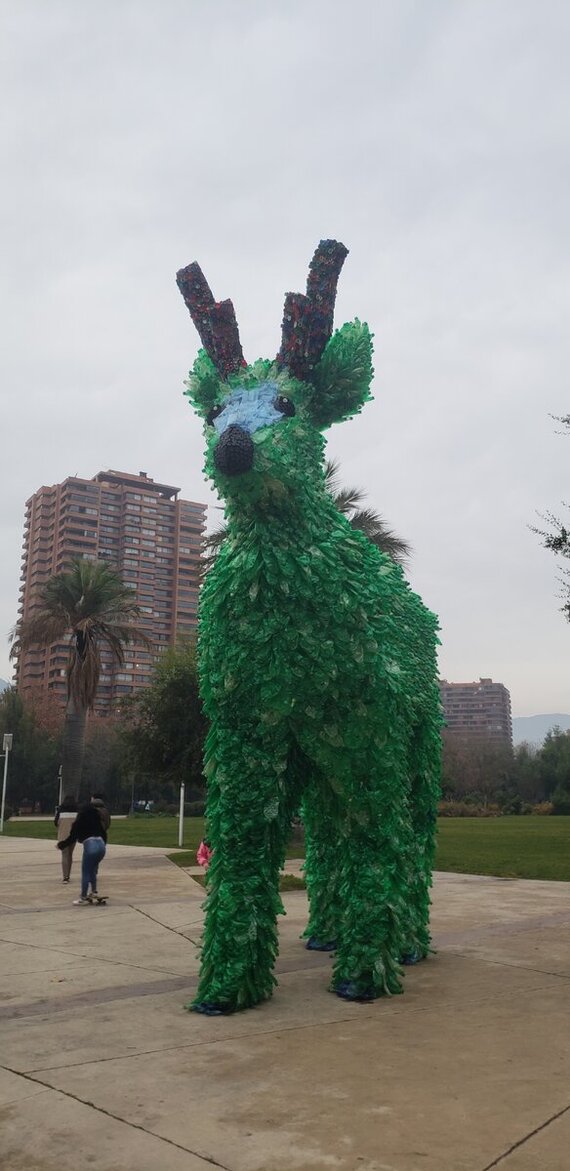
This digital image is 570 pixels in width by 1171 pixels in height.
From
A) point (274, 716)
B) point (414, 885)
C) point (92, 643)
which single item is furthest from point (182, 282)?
point (92, 643)

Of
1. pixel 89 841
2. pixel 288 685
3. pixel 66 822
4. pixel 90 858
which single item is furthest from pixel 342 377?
pixel 66 822

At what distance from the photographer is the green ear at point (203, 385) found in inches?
203

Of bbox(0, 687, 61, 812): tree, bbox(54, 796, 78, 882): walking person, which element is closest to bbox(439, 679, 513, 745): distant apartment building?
bbox(0, 687, 61, 812): tree

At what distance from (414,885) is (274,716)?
6.10ft

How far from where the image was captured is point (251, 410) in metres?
4.68

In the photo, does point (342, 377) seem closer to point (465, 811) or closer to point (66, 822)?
point (66, 822)

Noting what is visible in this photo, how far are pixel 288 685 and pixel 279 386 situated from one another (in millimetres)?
1605

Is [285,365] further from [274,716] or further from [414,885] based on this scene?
[414,885]

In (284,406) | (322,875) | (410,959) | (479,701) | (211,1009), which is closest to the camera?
(211,1009)

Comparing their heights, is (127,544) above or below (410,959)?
above

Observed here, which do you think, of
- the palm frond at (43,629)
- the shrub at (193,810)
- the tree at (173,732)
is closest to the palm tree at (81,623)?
the palm frond at (43,629)

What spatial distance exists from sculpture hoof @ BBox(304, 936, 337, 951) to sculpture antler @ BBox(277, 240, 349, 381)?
390 centimetres

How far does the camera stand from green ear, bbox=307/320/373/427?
5.12m

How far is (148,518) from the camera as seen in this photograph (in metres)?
85.8
